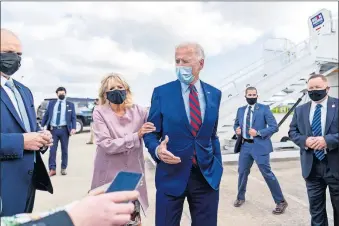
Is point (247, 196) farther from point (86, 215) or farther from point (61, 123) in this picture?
point (86, 215)

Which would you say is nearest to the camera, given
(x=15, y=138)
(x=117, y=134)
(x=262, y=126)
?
(x=15, y=138)

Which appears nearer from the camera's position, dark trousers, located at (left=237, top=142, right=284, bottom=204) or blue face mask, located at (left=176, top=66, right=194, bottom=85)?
blue face mask, located at (left=176, top=66, right=194, bottom=85)

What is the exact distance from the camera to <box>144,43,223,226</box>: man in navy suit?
7.18 ft

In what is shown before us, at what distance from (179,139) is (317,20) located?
29.0 feet

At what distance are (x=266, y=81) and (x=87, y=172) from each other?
17.0 feet

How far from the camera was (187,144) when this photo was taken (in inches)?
86.1

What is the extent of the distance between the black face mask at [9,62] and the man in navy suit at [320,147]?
2.56 metres

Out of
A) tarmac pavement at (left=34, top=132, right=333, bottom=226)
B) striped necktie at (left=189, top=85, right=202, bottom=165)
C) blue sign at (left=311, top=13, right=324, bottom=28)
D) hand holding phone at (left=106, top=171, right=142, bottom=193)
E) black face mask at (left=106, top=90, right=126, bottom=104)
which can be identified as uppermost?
blue sign at (left=311, top=13, right=324, bottom=28)

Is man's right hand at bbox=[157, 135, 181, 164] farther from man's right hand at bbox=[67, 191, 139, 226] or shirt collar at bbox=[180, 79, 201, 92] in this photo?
man's right hand at bbox=[67, 191, 139, 226]

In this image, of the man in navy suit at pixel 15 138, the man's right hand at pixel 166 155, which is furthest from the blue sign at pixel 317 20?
the man in navy suit at pixel 15 138

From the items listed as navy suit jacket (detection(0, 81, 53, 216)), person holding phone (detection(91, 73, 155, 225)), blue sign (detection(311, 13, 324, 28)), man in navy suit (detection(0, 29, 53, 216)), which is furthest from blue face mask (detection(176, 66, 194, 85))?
blue sign (detection(311, 13, 324, 28))

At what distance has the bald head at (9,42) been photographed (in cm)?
142

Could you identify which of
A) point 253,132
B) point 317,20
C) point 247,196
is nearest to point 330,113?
point 253,132

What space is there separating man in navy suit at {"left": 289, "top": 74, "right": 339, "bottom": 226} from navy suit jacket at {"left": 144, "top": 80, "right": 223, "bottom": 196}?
1229 millimetres
